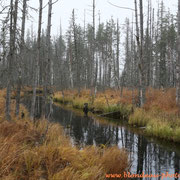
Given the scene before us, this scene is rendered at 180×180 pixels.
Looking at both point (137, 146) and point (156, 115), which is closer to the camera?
point (137, 146)

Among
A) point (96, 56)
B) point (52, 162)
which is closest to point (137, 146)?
point (52, 162)

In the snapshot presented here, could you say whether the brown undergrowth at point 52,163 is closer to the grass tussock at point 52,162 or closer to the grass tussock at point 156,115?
the grass tussock at point 52,162

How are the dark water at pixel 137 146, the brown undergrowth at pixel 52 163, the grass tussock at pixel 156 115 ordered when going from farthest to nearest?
the grass tussock at pixel 156 115 → the dark water at pixel 137 146 → the brown undergrowth at pixel 52 163

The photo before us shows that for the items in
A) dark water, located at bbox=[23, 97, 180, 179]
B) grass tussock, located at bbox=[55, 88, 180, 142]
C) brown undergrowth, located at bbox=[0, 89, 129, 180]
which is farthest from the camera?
grass tussock, located at bbox=[55, 88, 180, 142]

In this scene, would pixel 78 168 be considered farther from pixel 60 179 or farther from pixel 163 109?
pixel 163 109

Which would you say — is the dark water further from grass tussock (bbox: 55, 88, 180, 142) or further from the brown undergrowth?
the brown undergrowth

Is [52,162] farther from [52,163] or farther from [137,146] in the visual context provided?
[137,146]

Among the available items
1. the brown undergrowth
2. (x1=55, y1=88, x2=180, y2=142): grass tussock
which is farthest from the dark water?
the brown undergrowth

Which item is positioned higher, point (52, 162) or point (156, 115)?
point (52, 162)

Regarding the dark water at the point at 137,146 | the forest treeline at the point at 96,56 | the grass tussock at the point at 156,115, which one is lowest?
the dark water at the point at 137,146

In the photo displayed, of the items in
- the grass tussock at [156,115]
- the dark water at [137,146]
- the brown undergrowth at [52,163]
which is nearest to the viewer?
the brown undergrowth at [52,163]

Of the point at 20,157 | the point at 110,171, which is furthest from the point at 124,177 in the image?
the point at 20,157

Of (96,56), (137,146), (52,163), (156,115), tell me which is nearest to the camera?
(52,163)

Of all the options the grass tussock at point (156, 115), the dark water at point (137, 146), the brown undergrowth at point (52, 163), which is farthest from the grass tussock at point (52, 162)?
the grass tussock at point (156, 115)
